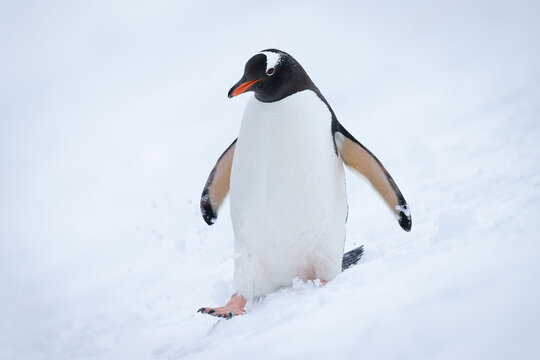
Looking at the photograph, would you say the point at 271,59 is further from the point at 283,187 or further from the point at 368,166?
the point at 368,166

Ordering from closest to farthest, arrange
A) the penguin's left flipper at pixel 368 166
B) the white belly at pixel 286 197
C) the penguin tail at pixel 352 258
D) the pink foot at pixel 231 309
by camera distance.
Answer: the pink foot at pixel 231 309, the white belly at pixel 286 197, the penguin's left flipper at pixel 368 166, the penguin tail at pixel 352 258

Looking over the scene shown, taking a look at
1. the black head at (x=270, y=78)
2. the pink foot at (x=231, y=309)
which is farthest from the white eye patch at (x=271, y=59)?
the pink foot at (x=231, y=309)

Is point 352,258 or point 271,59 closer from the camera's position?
point 271,59

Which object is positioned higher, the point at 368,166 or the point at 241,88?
the point at 241,88

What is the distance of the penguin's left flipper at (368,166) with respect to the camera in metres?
A: 2.09

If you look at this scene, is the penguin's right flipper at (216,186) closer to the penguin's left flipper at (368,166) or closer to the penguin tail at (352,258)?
the penguin's left flipper at (368,166)

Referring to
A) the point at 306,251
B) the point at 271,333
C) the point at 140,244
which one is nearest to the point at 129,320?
the point at 306,251

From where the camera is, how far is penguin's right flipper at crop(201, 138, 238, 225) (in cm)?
234

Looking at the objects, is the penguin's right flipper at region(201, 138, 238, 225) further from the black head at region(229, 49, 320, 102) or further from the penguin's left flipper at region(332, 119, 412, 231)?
the penguin's left flipper at region(332, 119, 412, 231)

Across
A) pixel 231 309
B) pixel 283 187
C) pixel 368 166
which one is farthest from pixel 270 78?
pixel 231 309

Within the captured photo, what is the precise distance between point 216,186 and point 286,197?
57 cm

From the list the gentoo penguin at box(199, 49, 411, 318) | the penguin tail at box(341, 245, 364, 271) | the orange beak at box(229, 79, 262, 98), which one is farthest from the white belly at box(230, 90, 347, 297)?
the penguin tail at box(341, 245, 364, 271)

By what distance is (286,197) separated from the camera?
75.0 inches

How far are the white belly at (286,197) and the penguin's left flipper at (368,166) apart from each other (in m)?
0.09
